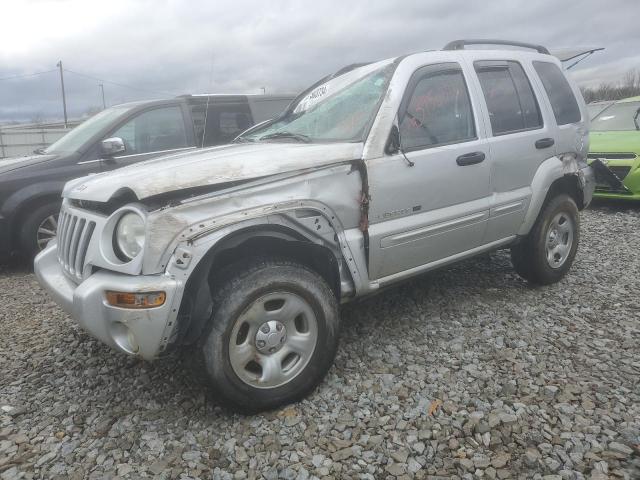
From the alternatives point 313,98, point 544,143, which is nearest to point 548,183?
point 544,143

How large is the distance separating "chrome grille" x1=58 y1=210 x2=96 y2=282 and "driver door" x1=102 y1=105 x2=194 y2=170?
251 cm

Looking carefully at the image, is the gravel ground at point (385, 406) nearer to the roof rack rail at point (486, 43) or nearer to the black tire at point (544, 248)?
the black tire at point (544, 248)

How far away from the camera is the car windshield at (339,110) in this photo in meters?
2.83

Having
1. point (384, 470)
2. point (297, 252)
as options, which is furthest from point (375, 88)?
point (384, 470)

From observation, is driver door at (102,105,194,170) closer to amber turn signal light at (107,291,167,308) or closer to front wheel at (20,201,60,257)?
front wheel at (20,201,60,257)

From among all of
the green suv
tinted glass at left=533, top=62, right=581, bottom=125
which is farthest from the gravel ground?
the green suv

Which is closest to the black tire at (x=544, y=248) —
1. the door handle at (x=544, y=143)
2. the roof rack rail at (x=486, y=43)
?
the door handle at (x=544, y=143)

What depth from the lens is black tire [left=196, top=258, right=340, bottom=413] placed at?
2.21 meters

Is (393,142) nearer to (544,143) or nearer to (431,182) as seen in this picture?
(431,182)

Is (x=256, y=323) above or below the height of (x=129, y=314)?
below

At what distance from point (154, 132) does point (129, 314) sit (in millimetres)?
3676

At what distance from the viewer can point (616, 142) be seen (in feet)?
23.3

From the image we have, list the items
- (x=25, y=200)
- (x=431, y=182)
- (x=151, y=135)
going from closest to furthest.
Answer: (x=431, y=182), (x=25, y=200), (x=151, y=135)

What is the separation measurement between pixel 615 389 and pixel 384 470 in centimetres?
139
